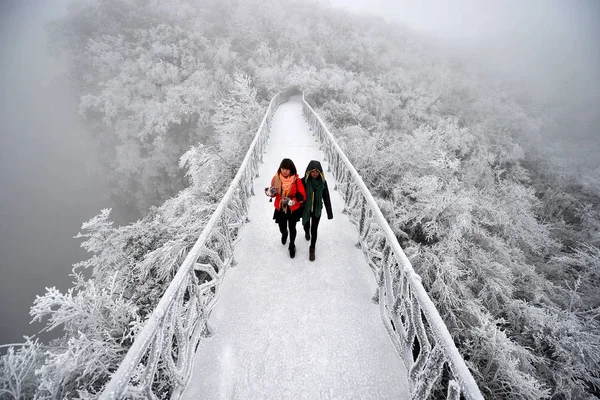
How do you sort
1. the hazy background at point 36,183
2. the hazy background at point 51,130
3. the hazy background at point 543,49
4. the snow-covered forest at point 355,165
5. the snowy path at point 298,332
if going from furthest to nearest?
the hazy background at point 543,49, the hazy background at point 51,130, the hazy background at point 36,183, the snow-covered forest at point 355,165, the snowy path at point 298,332

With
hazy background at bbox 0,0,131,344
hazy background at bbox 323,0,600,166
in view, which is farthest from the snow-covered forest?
hazy background at bbox 323,0,600,166

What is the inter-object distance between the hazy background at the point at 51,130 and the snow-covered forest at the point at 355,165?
336 centimetres

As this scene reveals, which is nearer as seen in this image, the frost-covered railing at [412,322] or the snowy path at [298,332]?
the frost-covered railing at [412,322]

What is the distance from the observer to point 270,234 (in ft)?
15.6

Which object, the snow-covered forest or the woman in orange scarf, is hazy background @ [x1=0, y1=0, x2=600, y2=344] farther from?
the woman in orange scarf

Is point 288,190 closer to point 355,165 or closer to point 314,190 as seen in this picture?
point 314,190

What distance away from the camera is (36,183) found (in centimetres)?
3022

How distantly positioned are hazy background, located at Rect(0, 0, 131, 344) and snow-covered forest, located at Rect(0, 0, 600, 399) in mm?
3173

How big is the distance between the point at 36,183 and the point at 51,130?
8.14 meters

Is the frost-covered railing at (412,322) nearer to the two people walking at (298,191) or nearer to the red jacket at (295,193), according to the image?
the two people walking at (298,191)

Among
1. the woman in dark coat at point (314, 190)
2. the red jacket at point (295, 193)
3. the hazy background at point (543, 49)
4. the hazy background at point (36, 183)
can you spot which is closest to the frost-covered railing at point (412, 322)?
the woman in dark coat at point (314, 190)

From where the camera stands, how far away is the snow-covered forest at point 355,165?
208 inches

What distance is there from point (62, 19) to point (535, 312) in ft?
157

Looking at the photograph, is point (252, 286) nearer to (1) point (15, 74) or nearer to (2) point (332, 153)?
(2) point (332, 153)
